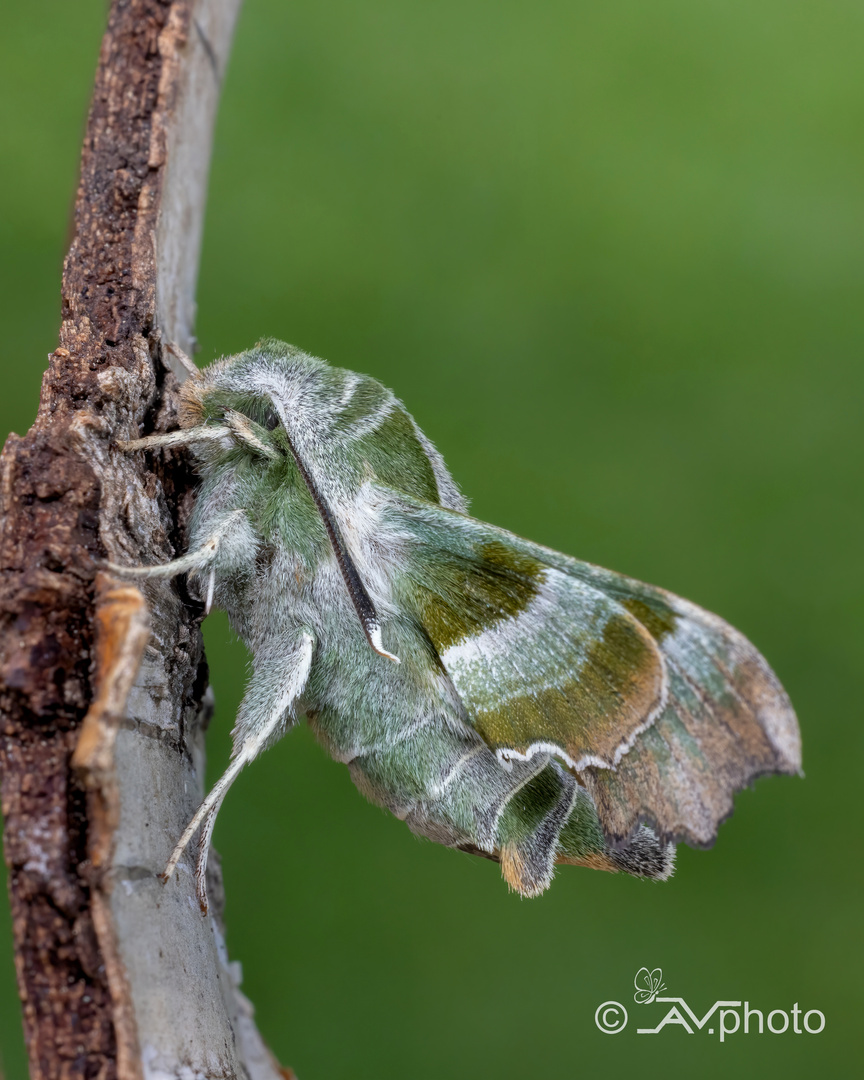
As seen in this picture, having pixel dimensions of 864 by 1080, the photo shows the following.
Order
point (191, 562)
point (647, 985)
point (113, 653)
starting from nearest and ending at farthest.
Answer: point (113, 653) < point (191, 562) < point (647, 985)

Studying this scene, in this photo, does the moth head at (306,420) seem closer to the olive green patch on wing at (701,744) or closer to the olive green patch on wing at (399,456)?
the olive green patch on wing at (399,456)

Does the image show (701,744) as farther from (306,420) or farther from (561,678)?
(306,420)

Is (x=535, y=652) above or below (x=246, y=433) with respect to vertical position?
below

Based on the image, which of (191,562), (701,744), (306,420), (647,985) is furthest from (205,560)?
(647,985)

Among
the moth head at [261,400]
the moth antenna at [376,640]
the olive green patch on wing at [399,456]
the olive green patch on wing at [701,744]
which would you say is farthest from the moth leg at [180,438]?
the olive green patch on wing at [701,744]

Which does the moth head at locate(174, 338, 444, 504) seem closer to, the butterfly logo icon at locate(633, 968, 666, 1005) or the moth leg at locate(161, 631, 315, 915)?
the moth leg at locate(161, 631, 315, 915)

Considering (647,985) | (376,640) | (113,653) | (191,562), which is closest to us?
(113,653)

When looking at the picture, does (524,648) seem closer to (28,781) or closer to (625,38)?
(28,781)
